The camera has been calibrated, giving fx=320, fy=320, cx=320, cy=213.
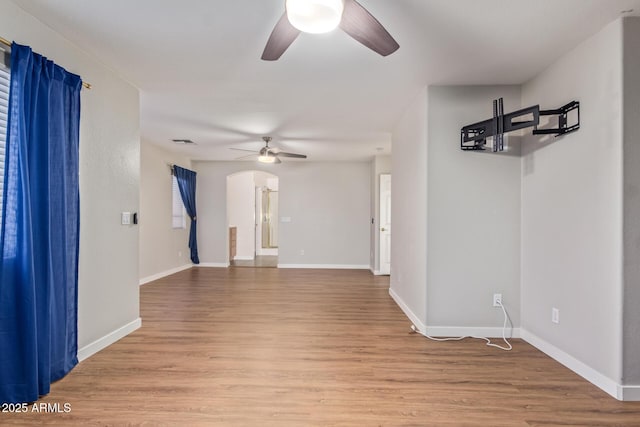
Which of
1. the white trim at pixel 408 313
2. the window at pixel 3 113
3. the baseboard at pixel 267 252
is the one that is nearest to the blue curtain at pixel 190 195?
the baseboard at pixel 267 252

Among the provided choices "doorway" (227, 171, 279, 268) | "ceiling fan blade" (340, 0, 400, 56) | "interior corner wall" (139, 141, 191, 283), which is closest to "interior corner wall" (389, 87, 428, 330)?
"ceiling fan blade" (340, 0, 400, 56)

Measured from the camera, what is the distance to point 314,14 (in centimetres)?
153

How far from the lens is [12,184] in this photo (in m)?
1.94

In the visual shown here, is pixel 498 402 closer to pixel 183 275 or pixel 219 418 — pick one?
pixel 219 418

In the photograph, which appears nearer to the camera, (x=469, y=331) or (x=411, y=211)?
(x=469, y=331)

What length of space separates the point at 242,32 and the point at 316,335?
2.72 metres

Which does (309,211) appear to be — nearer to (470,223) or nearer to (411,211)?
(411,211)

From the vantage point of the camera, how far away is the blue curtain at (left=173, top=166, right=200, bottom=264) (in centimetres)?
679

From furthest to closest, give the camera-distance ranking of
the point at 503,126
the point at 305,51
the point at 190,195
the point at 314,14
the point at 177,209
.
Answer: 1. the point at 190,195
2. the point at 177,209
3. the point at 503,126
4. the point at 305,51
5. the point at 314,14

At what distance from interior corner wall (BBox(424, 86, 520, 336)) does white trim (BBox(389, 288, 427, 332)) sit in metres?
0.13

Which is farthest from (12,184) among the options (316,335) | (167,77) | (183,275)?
(183,275)

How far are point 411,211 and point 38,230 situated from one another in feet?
10.8

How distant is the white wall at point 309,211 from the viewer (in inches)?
295

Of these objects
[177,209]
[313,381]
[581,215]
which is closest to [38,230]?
[313,381]
